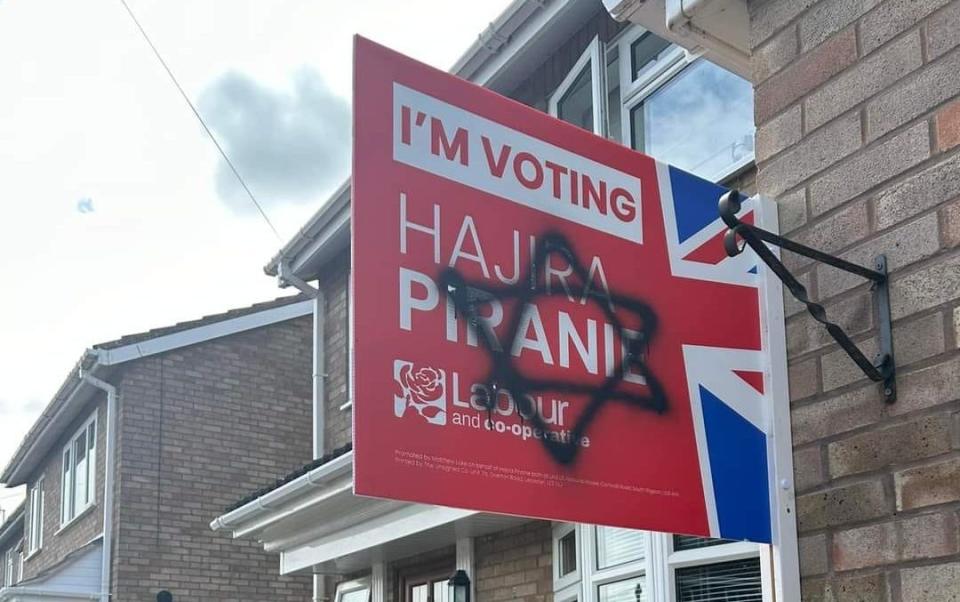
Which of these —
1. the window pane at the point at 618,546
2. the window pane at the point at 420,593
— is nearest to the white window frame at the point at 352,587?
the window pane at the point at 420,593

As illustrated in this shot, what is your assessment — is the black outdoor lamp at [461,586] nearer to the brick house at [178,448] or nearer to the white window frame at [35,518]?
the brick house at [178,448]

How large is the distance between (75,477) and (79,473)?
0.25m

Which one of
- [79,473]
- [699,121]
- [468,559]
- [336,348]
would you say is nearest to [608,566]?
[468,559]

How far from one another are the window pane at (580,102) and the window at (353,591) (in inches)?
171

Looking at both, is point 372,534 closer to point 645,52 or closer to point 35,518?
point 645,52

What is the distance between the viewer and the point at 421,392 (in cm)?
321

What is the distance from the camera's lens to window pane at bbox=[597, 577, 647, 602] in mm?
6715

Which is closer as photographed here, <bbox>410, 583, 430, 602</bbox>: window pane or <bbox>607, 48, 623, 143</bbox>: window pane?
<bbox>607, 48, 623, 143</bbox>: window pane

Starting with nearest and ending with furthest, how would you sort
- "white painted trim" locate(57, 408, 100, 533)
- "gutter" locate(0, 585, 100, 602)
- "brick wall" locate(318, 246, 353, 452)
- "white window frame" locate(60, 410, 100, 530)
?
"brick wall" locate(318, 246, 353, 452), "gutter" locate(0, 585, 100, 602), "white painted trim" locate(57, 408, 100, 533), "white window frame" locate(60, 410, 100, 530)

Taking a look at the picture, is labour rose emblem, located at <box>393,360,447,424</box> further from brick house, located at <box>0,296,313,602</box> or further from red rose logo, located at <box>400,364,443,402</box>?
brick house, located at <box>0,296,313,602</box>

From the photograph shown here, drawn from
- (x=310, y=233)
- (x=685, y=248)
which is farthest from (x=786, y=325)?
(x=310, y=233)

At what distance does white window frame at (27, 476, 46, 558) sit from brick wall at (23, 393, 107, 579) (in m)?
0.12

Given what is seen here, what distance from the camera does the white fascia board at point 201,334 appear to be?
49.3 feet

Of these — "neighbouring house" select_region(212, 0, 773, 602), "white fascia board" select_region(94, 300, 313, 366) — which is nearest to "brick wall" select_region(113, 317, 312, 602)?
"white fascia board" select_region(94, 300, 313, 366)
